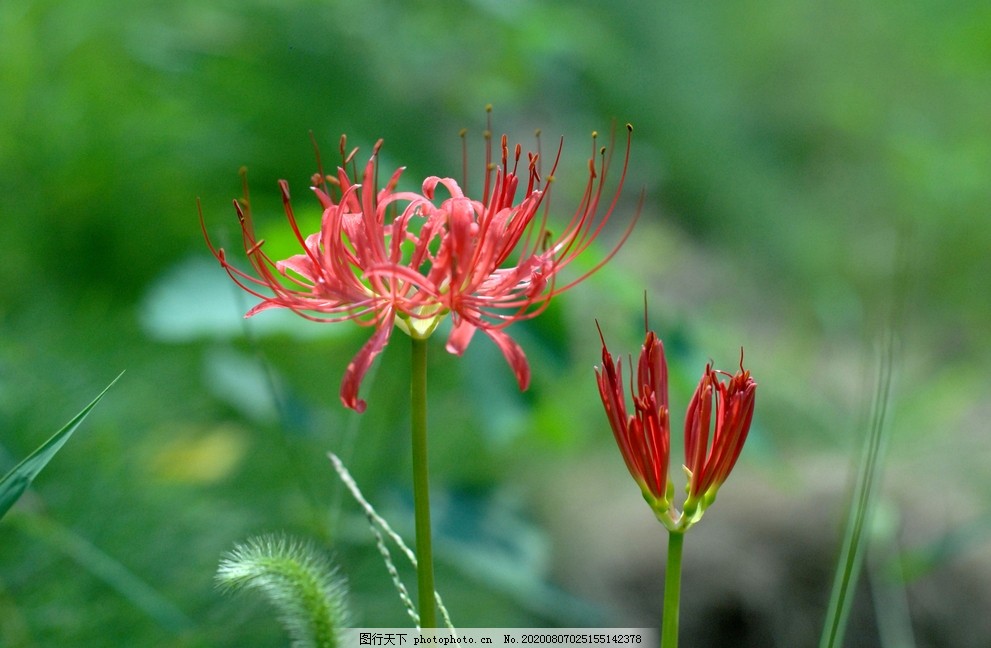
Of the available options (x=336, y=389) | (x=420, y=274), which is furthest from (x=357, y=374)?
(x=336, y=389)

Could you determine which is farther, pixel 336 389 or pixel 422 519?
pixel 336 389

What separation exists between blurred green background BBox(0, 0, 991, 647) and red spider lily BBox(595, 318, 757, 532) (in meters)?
0.11

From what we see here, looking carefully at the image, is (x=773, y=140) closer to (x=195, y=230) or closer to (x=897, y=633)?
(x=195, y=230)

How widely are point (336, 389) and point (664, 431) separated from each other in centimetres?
88

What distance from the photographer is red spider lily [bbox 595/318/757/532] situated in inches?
11.8

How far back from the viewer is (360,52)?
3.87 ft

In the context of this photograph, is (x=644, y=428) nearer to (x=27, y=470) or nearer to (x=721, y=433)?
(x=721, y=433)

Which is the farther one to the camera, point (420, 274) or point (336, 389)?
point (336, 389)

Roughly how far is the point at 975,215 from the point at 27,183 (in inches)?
74.0

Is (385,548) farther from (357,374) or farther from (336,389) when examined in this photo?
(336,389)

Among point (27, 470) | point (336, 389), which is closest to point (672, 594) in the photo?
point (27, 470)

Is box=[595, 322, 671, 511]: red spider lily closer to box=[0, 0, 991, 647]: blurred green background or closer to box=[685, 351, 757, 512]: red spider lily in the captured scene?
box=[685, 351, 757, 512]: red spider lily

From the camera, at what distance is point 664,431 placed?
0.99 feet

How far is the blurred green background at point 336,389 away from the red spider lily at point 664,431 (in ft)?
0.36
